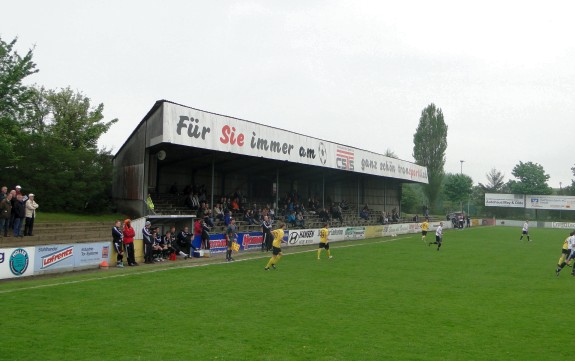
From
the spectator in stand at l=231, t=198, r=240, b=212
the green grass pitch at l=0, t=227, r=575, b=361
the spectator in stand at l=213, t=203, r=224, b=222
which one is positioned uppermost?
the spectator in stand at l=231, t=198, r=240, b=212

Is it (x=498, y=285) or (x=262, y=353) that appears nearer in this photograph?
(x=262, y=353)

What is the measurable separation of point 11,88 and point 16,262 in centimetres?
1447

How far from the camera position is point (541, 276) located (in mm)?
18500

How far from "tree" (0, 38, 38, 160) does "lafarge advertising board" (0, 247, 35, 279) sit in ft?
36.4

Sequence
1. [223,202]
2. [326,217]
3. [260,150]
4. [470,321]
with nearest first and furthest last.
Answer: [470,321] < [260,150] < [223,202] < [326,217]

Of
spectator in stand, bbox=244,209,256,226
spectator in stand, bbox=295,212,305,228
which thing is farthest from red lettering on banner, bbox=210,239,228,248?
spectator in stand, bbox=295,212,305,228

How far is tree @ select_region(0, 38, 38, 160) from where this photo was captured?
26.5 meters

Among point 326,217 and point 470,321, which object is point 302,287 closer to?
point 470,321

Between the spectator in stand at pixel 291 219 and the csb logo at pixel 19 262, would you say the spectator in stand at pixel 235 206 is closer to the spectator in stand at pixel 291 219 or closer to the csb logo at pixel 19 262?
the spectator in stand at pixel 291 219

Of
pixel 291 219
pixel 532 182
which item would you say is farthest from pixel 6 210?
pixel 532 182

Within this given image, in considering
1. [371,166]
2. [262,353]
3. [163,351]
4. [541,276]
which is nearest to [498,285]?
[541,276]

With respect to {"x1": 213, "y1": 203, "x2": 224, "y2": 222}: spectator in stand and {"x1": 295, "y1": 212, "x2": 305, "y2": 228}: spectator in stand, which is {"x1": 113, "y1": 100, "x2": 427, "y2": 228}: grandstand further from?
{"x1": 295, "y1": 212, "x2": 305, "y2": 228}: spectator in stand

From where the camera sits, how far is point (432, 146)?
7912 cm

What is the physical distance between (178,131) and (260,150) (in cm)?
690
